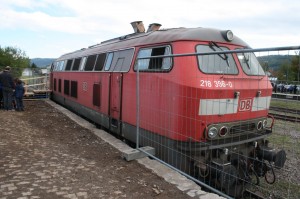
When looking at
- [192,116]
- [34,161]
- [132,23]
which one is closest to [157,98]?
[192,116]

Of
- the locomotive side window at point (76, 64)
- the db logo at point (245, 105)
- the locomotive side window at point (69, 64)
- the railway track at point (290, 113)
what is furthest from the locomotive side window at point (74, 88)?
the db logo at point (245, 105)

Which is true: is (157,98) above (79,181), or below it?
above

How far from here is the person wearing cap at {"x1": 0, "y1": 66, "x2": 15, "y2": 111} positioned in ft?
40.4

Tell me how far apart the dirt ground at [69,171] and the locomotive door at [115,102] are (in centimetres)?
57

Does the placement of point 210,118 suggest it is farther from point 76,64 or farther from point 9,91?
point 9,91

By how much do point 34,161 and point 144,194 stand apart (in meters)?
2.27

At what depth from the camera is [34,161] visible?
5.52 meters

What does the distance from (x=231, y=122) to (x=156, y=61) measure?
1.84 m

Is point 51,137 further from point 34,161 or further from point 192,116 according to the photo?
point 192,116

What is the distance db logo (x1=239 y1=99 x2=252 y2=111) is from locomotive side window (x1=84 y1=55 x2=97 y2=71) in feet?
18.1

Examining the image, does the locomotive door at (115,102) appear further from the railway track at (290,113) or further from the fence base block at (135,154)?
the railway track at (290,113)

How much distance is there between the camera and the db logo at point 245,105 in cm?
571

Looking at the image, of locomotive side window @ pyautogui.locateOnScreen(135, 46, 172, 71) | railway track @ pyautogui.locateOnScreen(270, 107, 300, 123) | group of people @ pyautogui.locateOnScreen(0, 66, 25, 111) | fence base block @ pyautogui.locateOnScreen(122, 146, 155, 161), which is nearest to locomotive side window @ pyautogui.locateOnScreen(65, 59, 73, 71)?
group of people @ pyautogui.locateOnScreen(0, 66, 25, 111)

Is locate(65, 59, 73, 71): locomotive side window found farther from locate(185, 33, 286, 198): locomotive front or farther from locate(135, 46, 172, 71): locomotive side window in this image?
locate(185, 33, 286, 198): locomotive front
